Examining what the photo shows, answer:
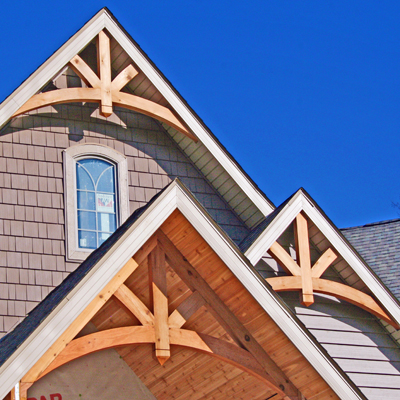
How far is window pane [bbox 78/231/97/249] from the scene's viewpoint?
1148 cm

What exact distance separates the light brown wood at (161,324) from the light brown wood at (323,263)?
441 centimetres

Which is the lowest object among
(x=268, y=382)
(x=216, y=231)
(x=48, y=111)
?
(x=268, y=382)

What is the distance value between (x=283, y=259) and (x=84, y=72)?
4155 mm

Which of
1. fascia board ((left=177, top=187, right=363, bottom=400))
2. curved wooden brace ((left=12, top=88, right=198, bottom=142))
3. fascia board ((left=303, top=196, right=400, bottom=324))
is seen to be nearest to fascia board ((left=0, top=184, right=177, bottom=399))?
fascia board ((left=177, top=187, right=363, bottom=400))

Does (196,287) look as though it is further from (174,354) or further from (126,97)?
(126,97)

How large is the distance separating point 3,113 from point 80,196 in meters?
1.73

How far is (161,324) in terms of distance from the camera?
769 centimetres

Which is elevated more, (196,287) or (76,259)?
(76,259)

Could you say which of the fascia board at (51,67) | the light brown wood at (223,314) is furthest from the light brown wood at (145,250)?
the fascia board at (51,67)

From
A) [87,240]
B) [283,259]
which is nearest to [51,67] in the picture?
[87,240]

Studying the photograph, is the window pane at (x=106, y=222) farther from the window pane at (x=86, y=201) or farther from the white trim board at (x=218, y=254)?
the white trim board at (x=218, y=254)

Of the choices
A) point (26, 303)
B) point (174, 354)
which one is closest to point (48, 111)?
point (26, 303)

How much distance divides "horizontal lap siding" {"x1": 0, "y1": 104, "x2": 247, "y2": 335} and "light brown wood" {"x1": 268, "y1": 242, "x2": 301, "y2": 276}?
4.43ft

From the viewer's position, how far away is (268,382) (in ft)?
26.4
